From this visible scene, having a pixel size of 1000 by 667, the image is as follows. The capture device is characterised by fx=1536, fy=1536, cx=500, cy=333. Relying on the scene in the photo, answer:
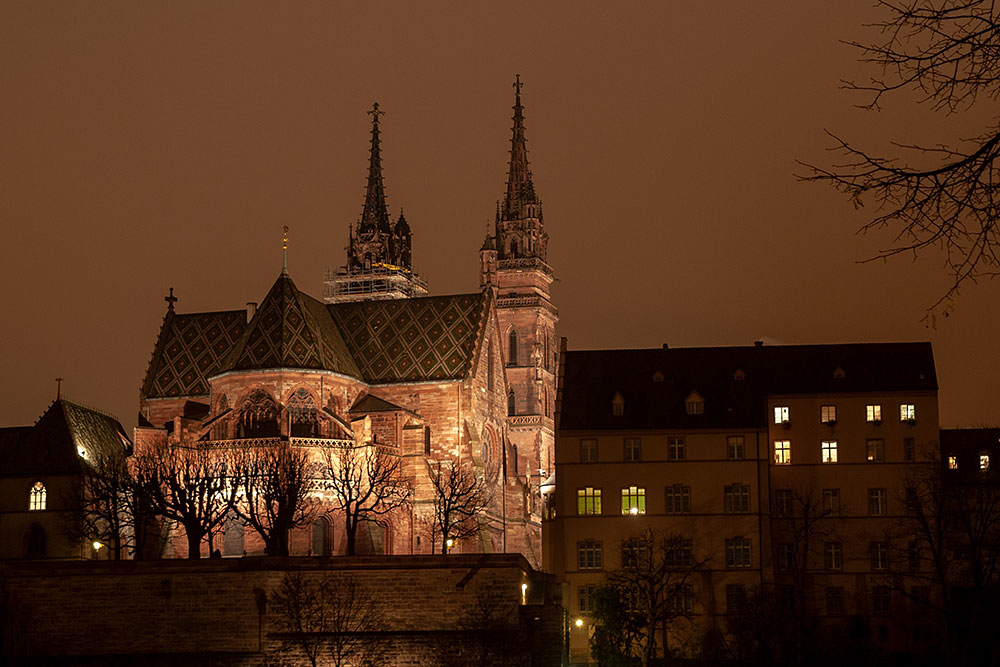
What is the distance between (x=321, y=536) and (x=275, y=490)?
747 centimetres

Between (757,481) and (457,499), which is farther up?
(757,481)

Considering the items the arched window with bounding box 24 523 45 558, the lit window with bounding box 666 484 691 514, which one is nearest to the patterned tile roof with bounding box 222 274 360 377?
the arched window with bounding box 24 523 45 558

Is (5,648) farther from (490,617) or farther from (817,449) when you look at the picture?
(817,449)

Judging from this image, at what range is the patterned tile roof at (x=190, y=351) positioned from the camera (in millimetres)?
82438

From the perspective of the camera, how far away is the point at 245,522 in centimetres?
6406

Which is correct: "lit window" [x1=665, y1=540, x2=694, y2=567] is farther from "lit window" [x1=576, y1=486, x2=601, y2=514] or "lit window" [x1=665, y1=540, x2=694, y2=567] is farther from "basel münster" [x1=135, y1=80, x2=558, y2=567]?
"basel münster" [x1=135, y1=80, x2=558, y2=567]

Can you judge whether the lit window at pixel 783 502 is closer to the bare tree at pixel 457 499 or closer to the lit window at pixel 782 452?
the lit window at pixel 782 452

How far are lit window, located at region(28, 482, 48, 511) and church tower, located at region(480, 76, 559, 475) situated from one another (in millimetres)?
36595

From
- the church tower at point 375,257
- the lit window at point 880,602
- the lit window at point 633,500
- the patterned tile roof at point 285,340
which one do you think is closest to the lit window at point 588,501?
the lit window at point 633,500

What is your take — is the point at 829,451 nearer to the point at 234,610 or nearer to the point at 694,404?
the point at 694,404

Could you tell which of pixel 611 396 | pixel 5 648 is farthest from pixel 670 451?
pixel 5 648

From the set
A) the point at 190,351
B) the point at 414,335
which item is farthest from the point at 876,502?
the point at 190,351

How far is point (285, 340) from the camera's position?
7469 cm

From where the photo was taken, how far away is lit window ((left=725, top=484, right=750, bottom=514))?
206 ft
